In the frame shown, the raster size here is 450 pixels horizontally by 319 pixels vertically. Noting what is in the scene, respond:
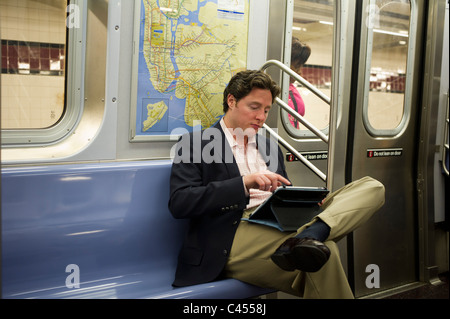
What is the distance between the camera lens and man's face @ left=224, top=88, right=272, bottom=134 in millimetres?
2684

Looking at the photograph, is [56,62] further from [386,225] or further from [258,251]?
[386,225]

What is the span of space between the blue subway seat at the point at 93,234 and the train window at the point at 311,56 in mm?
1322

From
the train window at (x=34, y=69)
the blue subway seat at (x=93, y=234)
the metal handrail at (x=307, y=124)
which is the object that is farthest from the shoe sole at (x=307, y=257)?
the train window at (x=34, y=69)

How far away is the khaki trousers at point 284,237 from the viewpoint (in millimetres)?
2375

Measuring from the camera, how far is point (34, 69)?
7.66ft

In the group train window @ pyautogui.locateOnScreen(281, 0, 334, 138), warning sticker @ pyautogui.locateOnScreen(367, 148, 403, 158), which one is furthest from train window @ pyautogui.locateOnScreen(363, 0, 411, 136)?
train window @ pyautogui.locateOnScreen(281, 0, 334, 138)

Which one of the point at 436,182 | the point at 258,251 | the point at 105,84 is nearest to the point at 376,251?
the point at 436,182

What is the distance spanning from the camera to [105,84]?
99.8 inches

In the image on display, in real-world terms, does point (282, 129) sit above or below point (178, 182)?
above

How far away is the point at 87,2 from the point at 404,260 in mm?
3478

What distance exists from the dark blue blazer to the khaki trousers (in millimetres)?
77

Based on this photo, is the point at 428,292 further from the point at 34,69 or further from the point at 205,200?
the point at 34,69

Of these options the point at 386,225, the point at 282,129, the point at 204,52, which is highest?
the point at 204,52
